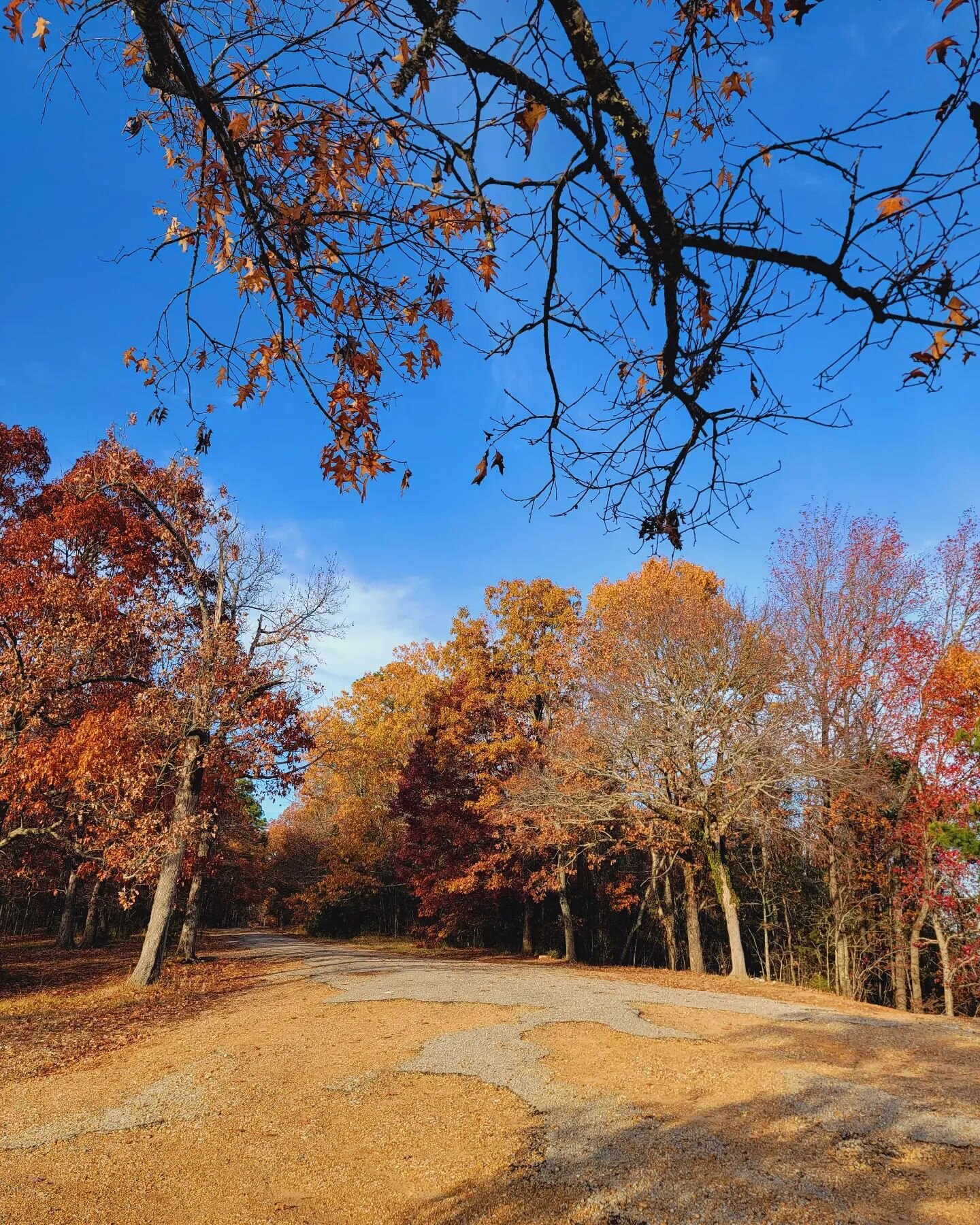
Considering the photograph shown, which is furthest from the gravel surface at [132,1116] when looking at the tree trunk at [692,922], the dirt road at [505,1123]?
the tree trunk at [692,922]

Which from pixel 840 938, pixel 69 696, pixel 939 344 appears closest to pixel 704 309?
pixel 939 344

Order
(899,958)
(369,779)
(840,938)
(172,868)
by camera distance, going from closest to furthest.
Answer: (172,868), (899,958), (840,938), (369,779)

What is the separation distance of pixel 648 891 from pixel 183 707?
50.5ft

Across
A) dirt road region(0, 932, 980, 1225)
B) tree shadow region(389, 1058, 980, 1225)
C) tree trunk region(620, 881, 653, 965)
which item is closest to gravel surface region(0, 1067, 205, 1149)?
dirt road region(0, 932, 980, 1225)

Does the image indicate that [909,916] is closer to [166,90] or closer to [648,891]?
[648,891]

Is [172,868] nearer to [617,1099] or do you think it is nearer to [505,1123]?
[505,1123]

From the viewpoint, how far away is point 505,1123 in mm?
5348

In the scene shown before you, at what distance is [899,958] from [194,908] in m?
18.4

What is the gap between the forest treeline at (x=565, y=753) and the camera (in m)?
12.3

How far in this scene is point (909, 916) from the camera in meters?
17.5

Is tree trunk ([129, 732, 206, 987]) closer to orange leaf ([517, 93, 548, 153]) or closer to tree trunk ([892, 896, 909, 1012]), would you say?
orange leaf ([517, 93, 548, 153])

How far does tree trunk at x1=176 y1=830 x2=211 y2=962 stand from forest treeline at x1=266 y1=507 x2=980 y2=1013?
161 inches

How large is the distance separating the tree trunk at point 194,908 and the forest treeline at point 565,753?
0.29 ft

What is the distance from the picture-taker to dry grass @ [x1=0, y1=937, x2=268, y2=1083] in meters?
7.99
